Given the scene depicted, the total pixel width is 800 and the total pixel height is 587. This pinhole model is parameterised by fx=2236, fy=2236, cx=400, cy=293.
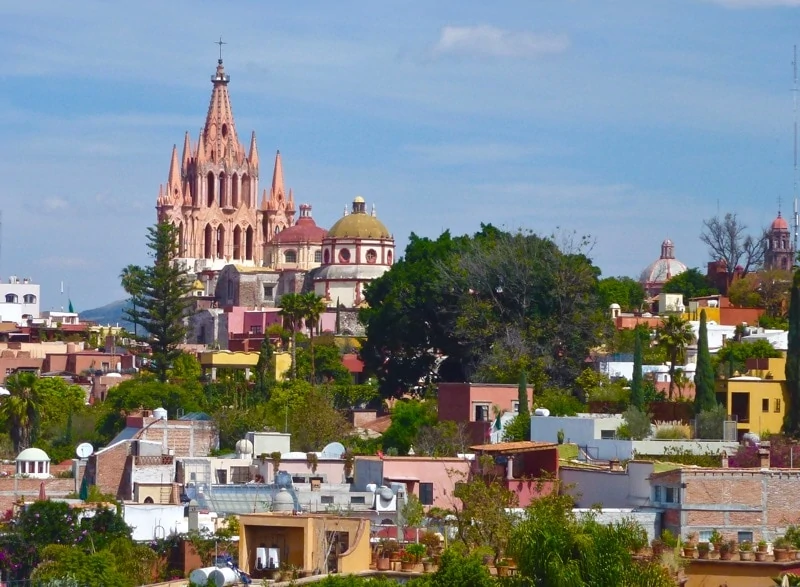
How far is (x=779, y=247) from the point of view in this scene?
11762 cm

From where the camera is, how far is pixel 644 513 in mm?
33312

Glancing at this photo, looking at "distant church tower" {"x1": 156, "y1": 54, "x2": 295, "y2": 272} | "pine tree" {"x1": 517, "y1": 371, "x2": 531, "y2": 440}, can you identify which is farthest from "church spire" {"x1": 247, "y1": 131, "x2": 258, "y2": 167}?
"pine tree" {"x1": 517, "y1": 371, "x2": 531, "y2": 440}

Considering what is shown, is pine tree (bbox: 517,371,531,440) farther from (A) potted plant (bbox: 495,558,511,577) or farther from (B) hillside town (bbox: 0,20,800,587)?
(A) potted plant (bbox: 495,558,511,577)

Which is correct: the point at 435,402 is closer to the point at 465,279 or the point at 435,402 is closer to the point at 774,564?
the point at 465,279

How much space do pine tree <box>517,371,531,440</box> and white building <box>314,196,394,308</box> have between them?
46.9 meters

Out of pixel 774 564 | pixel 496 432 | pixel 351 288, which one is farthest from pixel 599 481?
pixel 351 288

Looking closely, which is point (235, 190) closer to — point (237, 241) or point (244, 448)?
point (237, 241)

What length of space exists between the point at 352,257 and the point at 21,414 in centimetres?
4463

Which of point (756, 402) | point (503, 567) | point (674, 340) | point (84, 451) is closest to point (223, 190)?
point (674, 340)

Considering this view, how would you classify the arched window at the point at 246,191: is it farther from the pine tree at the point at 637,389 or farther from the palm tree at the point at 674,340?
the pine tree at the point at 637,389

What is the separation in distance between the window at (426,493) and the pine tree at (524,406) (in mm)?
6788

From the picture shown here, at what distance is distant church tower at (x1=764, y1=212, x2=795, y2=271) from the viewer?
374 feet

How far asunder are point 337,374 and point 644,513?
38.0 m

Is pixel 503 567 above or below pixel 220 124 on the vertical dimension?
below
